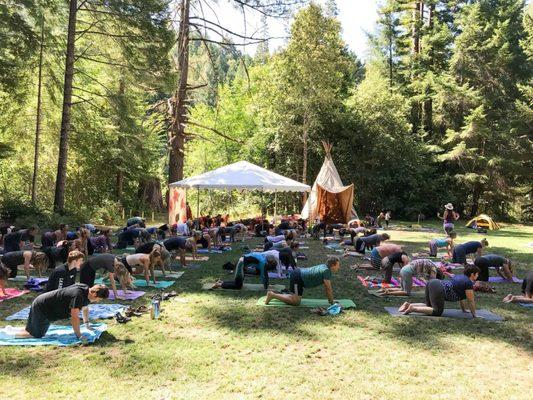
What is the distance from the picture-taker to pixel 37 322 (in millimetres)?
5551

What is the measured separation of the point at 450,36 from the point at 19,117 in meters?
24.6

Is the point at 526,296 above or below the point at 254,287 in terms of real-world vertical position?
above

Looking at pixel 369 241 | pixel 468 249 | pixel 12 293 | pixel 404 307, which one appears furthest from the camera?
pixel 369 241

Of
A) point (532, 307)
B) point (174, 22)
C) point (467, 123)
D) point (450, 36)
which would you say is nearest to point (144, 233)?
point (174, 22)

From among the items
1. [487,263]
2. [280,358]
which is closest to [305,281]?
[280,358]

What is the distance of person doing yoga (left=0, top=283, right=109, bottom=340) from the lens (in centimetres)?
539

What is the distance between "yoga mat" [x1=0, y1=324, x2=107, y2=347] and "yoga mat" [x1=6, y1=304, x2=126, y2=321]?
0.54 meters

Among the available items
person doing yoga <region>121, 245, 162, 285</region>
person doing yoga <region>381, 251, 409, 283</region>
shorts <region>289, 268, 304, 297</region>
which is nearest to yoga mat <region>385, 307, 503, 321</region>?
shorts <region>289, 268, 304, 297</region>

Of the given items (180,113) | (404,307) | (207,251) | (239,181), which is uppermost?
(180,113)

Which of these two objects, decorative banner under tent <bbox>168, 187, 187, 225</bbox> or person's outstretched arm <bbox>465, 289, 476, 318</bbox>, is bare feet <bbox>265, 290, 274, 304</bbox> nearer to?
person's outstretched arm <bbox>465, 289, 476, 318</bbox>

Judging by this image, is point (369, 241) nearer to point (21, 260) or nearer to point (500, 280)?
point (500, 280)

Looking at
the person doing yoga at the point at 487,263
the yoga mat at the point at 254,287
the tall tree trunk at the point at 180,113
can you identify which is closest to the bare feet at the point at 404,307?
the yoga mat at the point at 254,287

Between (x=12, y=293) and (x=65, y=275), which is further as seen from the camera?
(x=12, y=293)

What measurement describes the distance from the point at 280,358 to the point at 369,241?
7412 millimetres
